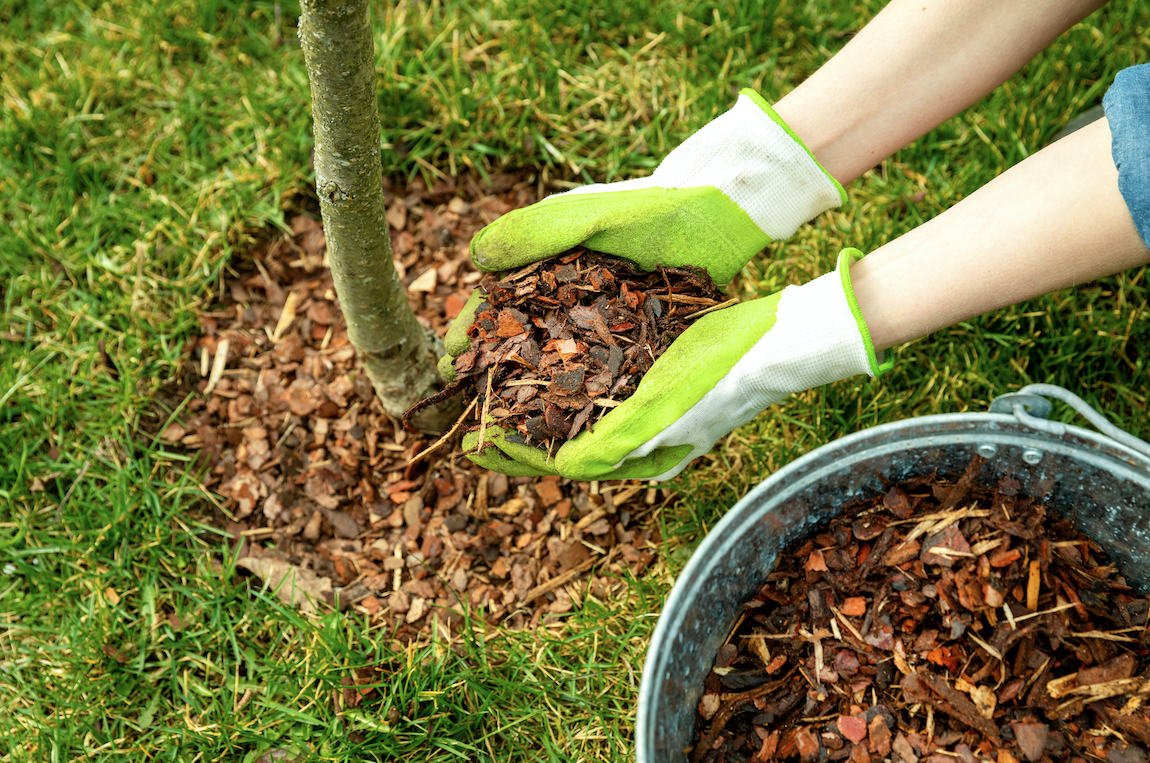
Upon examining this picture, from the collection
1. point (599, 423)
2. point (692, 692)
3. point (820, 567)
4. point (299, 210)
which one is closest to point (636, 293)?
point (599, 423)

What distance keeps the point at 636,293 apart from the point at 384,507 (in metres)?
1.08

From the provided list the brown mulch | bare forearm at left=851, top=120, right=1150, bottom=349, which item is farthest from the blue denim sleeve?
the brown mulch

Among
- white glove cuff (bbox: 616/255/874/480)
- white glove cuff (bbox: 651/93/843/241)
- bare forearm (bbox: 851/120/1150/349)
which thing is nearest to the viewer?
bare forearm (bbox: 851/120/1150/349)

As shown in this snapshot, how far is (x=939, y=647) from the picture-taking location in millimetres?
1676

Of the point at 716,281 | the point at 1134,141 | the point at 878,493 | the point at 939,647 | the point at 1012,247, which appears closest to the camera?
the point at 1134,141

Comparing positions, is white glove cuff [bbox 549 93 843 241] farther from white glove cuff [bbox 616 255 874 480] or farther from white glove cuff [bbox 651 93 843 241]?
white glove cuff [bbox 616 255 874 480]

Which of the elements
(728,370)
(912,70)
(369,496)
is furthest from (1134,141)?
(369,496)

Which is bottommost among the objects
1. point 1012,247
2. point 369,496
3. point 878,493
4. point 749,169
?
point 878,493

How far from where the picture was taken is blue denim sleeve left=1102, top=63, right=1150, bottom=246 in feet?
4.34

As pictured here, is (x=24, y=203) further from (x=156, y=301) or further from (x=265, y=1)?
(x=265, y=1)

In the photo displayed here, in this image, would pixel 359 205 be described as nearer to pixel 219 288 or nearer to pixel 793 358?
pixel 793 358

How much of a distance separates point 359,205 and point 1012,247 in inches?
53.3

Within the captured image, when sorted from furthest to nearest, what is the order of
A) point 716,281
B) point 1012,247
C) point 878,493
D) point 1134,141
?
1. point 716,281
2. point 878,493
3. point 1012,247
4. point 1134,141

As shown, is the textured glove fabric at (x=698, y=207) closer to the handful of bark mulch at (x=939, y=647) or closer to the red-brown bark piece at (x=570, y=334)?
the red-brown bark piece at (x=570, y=334)
